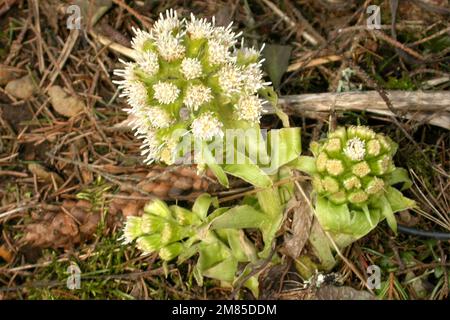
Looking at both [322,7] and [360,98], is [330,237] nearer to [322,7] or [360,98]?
[360,98]

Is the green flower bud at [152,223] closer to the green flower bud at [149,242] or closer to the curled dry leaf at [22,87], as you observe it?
the green flower bud at [149,242]

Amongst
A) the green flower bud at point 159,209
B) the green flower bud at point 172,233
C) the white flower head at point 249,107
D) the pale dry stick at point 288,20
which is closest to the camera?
the white flower head at point 249,107

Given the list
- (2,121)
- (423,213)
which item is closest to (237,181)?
(423,213)

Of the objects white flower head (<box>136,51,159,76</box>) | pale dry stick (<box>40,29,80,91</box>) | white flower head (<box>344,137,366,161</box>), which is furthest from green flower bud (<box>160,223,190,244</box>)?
pale dry stick (<box>40,29,80,91</box>)

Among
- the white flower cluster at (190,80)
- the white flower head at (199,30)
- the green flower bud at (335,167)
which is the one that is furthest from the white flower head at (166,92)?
the green flower bud at (335,167)

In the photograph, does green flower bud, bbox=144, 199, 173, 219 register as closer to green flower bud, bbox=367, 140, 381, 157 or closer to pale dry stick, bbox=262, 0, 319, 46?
green flower bud, bbox=367, 140, 381, 157
